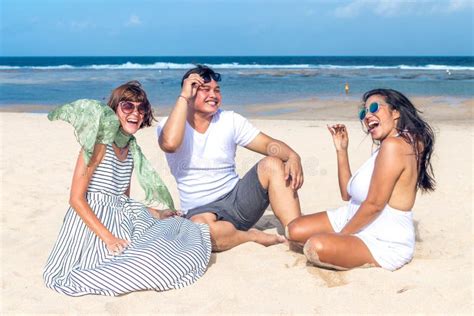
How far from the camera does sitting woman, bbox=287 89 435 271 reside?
3641 millimetres

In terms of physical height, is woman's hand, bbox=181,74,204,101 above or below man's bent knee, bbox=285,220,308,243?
above

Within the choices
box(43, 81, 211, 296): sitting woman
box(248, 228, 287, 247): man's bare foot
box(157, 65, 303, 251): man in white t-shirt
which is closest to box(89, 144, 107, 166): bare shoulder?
box(43, 81, 211, 296): sitting woman

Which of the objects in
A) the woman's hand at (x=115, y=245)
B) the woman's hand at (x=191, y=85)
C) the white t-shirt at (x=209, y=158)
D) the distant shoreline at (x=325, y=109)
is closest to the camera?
the woman's hand at (x=115, y=245)

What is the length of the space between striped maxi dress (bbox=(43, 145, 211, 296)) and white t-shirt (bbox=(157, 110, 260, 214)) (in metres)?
0.35

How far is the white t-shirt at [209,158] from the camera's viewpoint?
4.44 m

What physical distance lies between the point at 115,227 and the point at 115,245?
19 centimetres

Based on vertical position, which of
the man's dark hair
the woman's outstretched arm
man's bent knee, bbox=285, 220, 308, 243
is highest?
the man's dark hair

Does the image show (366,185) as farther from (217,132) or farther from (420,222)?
(420,222)

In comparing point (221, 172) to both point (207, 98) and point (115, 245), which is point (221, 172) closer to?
point (207, 98)

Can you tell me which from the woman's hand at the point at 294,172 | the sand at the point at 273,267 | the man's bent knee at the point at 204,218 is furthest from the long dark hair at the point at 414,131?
the man's bent knee at the point at 204,218

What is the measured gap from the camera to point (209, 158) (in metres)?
4.44

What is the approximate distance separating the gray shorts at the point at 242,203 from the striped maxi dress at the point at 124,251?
26cm

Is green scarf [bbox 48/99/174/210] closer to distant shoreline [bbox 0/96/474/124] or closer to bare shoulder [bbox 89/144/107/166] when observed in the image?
bare shoulder [bbox 89/144/107/166]

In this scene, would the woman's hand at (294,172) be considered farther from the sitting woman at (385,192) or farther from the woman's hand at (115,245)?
the woman's hand at (115,245)
